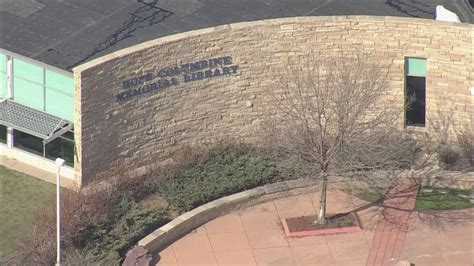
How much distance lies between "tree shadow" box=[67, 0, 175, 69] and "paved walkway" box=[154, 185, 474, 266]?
8.03 meters

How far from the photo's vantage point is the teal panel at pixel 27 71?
43375 mm

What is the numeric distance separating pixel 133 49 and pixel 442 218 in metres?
10.9

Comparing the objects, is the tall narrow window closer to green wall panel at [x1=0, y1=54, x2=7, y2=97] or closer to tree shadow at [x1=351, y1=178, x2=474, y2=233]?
tree shadow at [x1=351, y1=178, x2=474, y2=233]

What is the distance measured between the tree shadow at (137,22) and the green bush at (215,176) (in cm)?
545

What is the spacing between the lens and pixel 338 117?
42219 millimetres

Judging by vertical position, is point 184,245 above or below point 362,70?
below

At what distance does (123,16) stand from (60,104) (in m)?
6.55

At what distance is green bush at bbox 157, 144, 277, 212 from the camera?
140 ft

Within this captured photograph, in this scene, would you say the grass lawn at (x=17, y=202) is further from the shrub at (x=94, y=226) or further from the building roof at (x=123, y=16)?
the building roof at (x=123, y=16)

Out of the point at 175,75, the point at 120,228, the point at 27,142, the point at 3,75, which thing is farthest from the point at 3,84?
the point at 120,228

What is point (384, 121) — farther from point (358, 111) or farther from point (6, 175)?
point (6, 175)

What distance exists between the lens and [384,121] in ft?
144

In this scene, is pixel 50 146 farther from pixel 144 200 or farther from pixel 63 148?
pixel 144 200

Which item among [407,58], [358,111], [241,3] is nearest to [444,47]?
[407,58]
